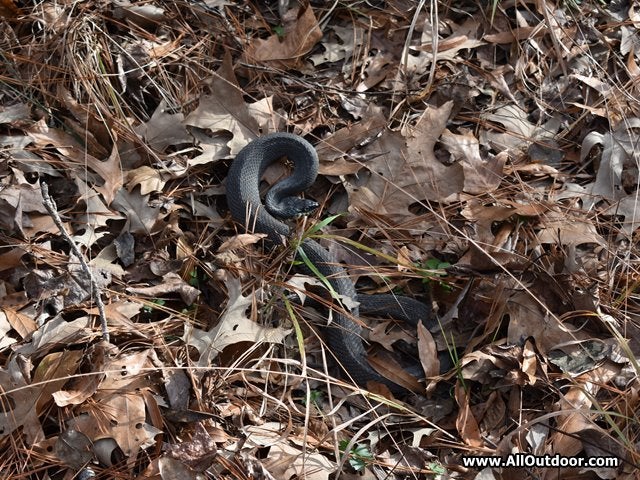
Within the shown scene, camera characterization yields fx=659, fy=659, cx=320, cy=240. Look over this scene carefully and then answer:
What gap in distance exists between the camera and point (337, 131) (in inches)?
185

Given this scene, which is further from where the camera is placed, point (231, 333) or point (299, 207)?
point (299, 207)

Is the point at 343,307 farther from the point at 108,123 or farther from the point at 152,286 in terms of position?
the point at 108,123

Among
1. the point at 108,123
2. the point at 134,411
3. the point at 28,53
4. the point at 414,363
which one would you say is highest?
the point at 28,53

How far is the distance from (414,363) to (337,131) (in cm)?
172

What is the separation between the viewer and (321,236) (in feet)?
12.9

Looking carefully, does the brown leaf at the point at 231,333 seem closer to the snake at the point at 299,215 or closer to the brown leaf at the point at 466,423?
the snake at the point at 299,215

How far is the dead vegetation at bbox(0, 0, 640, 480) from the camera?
3369mm

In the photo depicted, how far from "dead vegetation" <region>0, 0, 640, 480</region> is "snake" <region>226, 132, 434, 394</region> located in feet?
0.32

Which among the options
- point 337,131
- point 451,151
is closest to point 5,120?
point 337,131

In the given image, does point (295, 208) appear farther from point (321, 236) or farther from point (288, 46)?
point (288, 46)

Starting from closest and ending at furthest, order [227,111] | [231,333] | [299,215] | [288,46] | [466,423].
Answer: [466,423]
[231,333]
[299,215]
[227,111]
[288,46]

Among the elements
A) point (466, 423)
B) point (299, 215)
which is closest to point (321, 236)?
point (299, 215)

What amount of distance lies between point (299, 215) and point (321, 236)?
2.11ft

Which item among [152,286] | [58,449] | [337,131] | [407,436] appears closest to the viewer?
[58,449]
